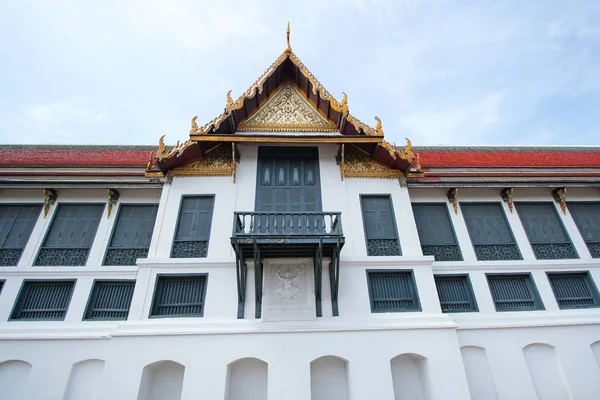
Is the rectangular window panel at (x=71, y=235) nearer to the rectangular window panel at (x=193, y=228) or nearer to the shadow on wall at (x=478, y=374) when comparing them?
the rectangular window panel at (x=193, y=228)

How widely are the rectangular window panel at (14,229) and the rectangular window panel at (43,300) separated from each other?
40.9 inches

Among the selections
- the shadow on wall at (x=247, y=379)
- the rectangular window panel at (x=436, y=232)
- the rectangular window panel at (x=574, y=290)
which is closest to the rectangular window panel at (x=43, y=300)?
the shadow on wall at (x=247, y=379)

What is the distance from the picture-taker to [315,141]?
977 centimetres

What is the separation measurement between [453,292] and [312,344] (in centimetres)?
473

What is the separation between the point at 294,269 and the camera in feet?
Answer: 28.3

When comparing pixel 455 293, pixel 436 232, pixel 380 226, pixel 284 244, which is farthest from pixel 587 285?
pixel 284 244

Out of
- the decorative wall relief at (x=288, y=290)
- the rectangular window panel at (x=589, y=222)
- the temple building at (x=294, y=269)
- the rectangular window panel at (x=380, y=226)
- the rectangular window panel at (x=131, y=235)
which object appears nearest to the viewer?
the temple building at (x=294, y=269)

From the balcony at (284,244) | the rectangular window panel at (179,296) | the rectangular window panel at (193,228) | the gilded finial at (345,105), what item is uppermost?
the gilded finial at (345,105)

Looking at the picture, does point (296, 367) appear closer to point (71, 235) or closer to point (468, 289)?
point (468, 289)

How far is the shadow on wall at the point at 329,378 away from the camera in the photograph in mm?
7723

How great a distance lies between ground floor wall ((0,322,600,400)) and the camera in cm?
739

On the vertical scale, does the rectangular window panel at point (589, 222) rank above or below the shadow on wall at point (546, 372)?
above

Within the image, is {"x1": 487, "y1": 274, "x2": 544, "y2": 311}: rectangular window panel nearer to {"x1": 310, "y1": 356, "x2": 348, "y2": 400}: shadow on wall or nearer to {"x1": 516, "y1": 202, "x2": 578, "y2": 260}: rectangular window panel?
{"x1": 516, "y1": 202, "x2": 578, "y2": 260}: rectangular window panel

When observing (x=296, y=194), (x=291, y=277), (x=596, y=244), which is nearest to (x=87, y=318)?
(x=291, y=277)
